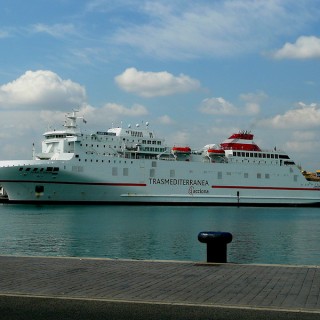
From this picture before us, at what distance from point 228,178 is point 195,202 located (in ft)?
19.1

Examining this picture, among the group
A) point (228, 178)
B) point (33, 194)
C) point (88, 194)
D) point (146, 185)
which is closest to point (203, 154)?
point (228, 178)

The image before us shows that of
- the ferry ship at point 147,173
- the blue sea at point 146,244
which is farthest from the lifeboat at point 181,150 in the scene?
the blue sea at point 146,244

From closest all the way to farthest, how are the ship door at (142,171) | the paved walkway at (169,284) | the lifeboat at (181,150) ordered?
the paved walkway at (169,284) → the ship door at (142,171) → the lifeboat at (181,150)

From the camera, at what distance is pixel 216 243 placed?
36.1 ft

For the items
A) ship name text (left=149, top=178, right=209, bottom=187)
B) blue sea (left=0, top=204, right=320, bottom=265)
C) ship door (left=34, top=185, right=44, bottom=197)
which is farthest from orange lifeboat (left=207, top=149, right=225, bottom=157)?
blue sea (left=0, top=204, right=320, bottom=265)

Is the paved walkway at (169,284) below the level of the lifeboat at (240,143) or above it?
below

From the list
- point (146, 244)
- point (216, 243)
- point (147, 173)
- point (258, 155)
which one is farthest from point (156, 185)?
point (216, 243)

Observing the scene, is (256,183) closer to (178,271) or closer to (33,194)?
(33,194)

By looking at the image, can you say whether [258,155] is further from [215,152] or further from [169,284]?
[169,284]

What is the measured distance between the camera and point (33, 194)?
201 ft

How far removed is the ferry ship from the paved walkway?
5122 cm

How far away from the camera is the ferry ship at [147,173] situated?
201ft

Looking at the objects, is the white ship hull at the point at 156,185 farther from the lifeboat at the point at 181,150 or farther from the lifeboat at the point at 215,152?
the lifeboat at the point at 181,150

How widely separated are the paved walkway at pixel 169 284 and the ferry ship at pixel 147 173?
168 ft
